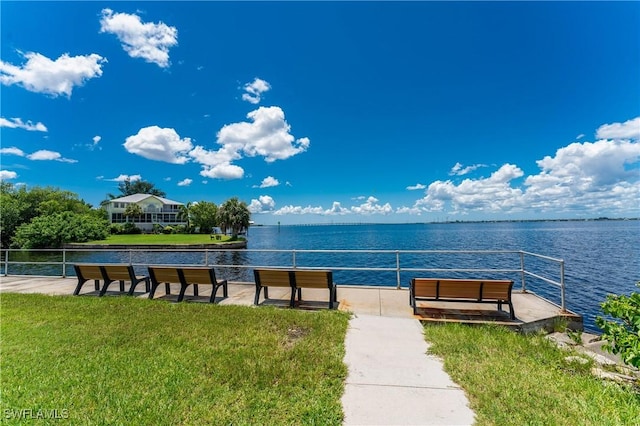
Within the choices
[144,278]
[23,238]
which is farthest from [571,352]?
[23,238]

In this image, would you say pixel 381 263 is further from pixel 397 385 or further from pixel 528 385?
pixel 397 385

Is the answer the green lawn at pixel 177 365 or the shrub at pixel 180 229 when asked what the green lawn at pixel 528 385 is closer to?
the green lawn at pixel 177 365

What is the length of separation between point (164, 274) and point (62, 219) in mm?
47404

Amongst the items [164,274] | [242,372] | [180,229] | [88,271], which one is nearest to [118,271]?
[88,271]

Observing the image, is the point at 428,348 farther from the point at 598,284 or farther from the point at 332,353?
the point at 598,284

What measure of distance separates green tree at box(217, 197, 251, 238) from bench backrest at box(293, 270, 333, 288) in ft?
142

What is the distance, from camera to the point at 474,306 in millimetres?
6203

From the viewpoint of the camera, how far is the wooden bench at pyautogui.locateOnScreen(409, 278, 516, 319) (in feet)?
17.8

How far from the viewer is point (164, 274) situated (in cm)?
684

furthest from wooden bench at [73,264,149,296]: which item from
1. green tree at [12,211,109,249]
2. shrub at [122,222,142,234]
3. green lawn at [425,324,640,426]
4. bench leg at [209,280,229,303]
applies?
shrub at [122,222,142,234]

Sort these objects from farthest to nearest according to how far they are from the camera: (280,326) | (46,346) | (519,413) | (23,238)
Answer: (23,238) → (280,326) → (46,346) → (519,413)

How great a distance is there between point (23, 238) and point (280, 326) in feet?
158

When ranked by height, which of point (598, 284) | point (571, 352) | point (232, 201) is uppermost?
point (232, 201)

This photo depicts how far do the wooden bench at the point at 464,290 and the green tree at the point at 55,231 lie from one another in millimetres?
48682
